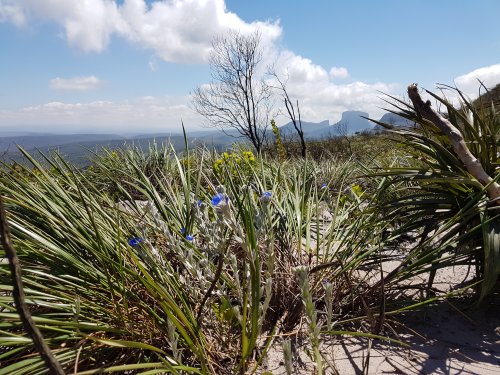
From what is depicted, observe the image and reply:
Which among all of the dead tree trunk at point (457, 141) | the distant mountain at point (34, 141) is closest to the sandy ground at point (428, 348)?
the dead tree trunk at point (457, 141)

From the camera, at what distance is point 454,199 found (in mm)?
1658

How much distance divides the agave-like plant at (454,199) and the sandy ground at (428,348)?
0.15 metres

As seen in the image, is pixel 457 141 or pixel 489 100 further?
pixel 489 100

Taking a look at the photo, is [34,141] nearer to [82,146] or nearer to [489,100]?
[82,146]

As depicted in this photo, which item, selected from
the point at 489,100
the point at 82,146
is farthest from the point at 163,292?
the point at 82,146

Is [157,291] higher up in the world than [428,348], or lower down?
higher up

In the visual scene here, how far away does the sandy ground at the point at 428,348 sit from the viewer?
117 centimetres

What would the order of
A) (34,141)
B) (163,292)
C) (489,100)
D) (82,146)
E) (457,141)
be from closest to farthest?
(163,292), (457,141), (489,100), (82,146), (34,141)

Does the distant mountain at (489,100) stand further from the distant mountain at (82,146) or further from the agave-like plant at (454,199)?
the distant mountain at (82,146)

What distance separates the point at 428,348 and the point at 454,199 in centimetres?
73

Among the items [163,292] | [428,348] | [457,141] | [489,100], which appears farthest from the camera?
[489,100]

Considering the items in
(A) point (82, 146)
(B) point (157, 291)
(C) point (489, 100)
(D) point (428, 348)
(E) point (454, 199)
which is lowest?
(D) point (428, 348)

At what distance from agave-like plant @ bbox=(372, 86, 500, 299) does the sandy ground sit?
0.50ft

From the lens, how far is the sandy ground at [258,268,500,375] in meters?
1.17
